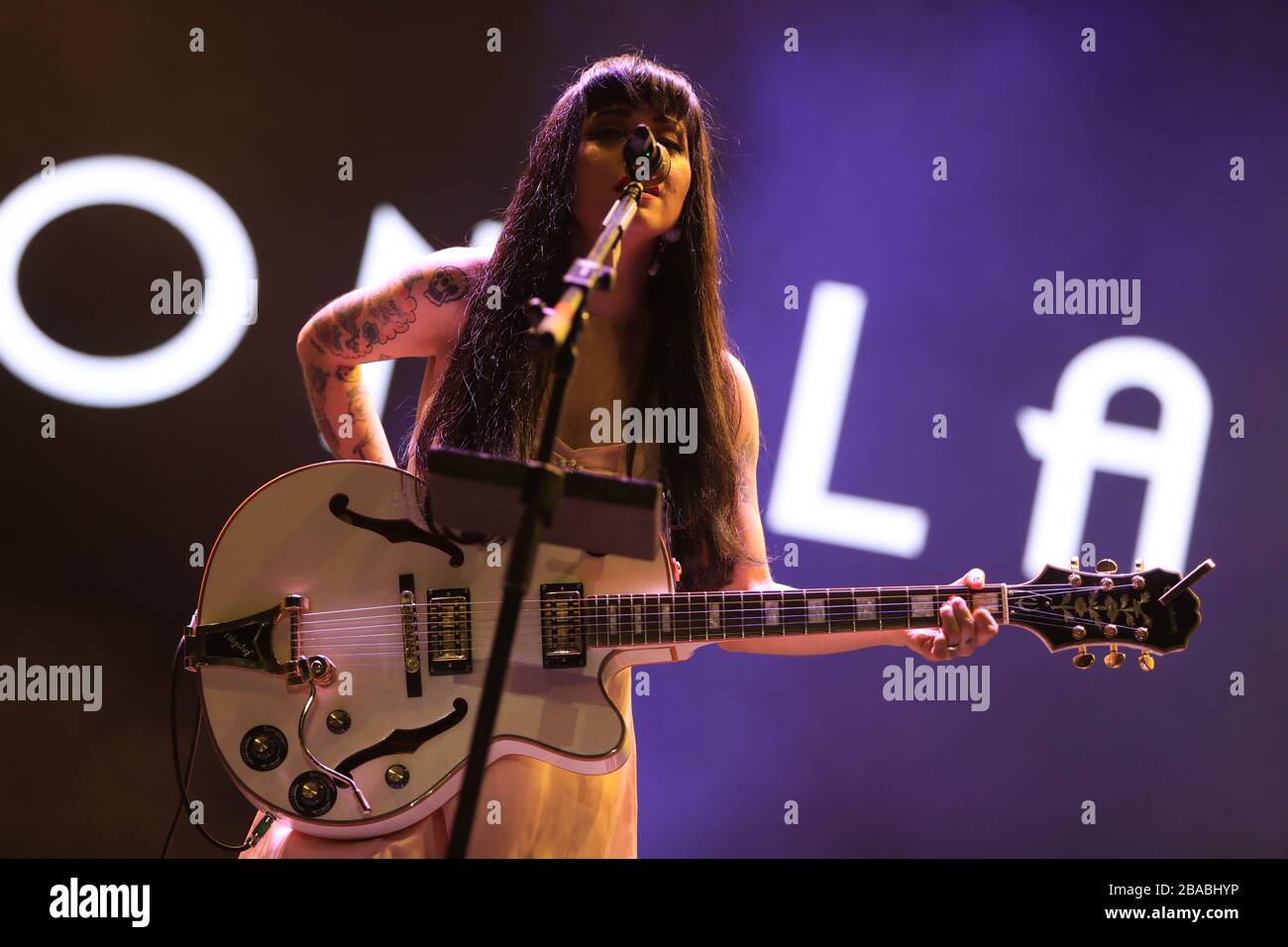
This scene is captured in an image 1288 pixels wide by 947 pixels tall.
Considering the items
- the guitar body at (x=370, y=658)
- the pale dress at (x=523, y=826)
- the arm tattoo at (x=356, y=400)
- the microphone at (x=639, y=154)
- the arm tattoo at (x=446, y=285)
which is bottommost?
the pale dress at (x=523, y=826)

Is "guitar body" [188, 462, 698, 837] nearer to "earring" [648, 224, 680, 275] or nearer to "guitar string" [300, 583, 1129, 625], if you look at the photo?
"guitar string" [300, 583, 1129, 625]

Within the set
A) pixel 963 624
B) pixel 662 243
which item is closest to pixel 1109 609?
pixel 963 624

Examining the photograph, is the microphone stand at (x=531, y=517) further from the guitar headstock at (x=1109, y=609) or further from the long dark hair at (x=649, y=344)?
the guitar headstock at (x=1109, y=609)

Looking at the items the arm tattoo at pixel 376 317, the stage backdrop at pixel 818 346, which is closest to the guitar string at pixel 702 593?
the arm tattoo at pixel 376 317

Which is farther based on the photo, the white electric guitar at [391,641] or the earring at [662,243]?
the earring at [662,243]

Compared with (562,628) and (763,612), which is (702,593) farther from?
(562,628)

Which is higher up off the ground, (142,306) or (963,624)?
(142,306)

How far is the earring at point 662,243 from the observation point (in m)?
2.45

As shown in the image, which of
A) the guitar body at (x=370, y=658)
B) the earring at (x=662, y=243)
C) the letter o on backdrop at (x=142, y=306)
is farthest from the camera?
the letter o on backdrop at (x=142, y=306)

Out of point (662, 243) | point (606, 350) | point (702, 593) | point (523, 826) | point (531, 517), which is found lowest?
point (523, 826)

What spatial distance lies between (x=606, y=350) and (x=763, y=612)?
720 millimetres

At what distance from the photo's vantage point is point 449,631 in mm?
2098
